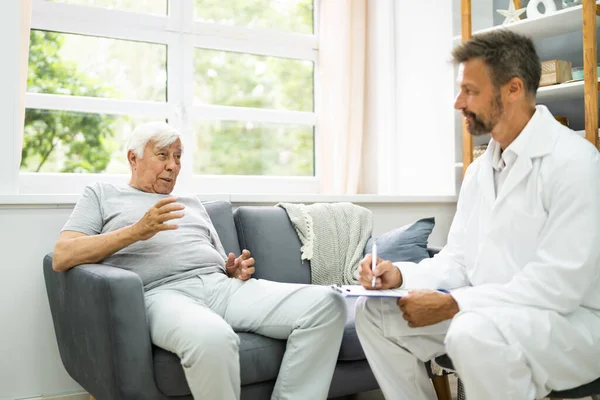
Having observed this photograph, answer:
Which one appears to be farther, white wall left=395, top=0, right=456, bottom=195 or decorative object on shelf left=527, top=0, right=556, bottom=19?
white wall left=395, top=0, right=456, bottom=195

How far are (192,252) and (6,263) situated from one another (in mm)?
783

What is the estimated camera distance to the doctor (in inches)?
58.7

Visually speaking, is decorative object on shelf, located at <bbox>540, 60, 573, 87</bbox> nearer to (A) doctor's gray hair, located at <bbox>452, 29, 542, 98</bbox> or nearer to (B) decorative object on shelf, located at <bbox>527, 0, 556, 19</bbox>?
(B) decorative object on shelf, located at <bbox>527, 0, 556, 19</bbox>

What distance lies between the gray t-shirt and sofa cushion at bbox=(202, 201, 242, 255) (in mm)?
245

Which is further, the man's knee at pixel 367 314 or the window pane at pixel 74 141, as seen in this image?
the window pane at pixel 74 141

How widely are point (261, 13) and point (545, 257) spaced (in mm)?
2858

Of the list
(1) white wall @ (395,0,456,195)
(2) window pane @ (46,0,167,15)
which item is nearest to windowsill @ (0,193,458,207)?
(1) white wall @ (395,0,456,195)

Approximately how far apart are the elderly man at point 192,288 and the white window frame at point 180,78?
3.64 ft

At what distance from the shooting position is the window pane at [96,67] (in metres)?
3.32

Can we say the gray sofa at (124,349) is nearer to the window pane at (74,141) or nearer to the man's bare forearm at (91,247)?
the man's bare forearm at (91,247)

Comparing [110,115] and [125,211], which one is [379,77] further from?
[125,211]

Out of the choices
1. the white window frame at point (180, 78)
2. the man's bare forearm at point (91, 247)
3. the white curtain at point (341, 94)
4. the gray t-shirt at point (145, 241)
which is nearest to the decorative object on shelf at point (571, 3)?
the white curtain at point (341, 94)

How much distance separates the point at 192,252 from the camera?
227 cm

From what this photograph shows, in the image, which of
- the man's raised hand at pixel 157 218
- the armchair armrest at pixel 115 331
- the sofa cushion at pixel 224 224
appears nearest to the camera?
the armchair armrest at pixel 115 331
